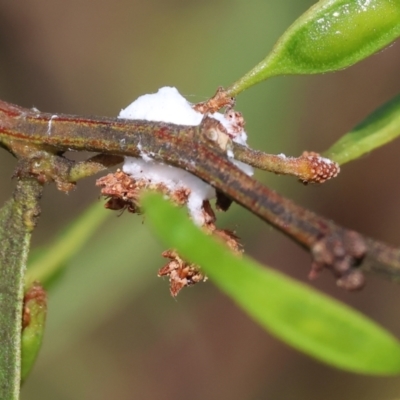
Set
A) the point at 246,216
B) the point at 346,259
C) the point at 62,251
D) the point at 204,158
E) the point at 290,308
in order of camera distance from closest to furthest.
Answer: the point at 290,308, the point at 346,259, the point at 204,158, the point at 62,251, the point at 246,216

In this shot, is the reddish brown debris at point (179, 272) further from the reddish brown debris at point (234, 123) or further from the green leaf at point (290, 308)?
the green leaf at point (290, 308)

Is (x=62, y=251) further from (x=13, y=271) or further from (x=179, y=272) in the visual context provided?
(x=179, y=272)

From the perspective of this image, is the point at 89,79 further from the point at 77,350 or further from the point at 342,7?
the point at 342,7

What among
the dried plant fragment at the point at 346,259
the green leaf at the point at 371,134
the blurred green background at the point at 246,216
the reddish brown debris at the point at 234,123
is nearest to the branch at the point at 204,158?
the dried plant fragment at the point at 346,259

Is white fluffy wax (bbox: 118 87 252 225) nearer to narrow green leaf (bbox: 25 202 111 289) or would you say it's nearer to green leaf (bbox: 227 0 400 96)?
green leaf (bbox: 227 0 400 96)

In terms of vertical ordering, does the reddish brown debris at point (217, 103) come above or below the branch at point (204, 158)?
above

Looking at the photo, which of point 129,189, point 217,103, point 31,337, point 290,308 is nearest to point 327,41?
point 217,103

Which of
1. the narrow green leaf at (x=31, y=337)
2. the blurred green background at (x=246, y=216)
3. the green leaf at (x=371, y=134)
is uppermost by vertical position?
the blurred green background at (x=246, y=216)

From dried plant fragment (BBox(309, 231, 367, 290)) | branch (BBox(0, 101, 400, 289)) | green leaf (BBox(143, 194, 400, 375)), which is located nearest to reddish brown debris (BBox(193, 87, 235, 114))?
branch (BBox(0, 101, 400, 289))

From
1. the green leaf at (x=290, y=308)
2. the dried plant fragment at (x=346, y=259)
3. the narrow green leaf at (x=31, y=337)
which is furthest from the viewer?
the narrow green leaf at (x=31, y=337)
